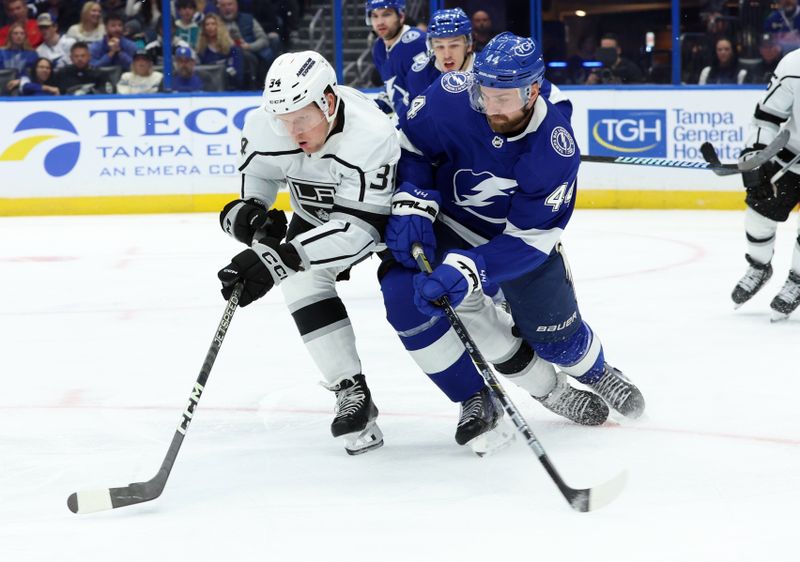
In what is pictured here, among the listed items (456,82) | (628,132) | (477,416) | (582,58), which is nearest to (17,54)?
(582,58)

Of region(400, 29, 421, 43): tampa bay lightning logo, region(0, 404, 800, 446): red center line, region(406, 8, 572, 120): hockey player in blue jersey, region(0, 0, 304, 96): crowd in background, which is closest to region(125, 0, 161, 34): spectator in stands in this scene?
region(0, 0, 304, 96): crowd in background

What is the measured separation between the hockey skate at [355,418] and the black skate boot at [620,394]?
54cm

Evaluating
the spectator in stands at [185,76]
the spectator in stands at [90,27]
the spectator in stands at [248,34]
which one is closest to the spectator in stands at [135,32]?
the spectator in stands at [90,27]

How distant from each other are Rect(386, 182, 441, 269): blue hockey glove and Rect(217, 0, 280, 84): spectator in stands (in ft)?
19.0

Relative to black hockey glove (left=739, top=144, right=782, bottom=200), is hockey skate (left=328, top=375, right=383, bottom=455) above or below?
below

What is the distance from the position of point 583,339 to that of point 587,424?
23 centimetres

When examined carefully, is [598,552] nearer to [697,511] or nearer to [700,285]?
[697,511]

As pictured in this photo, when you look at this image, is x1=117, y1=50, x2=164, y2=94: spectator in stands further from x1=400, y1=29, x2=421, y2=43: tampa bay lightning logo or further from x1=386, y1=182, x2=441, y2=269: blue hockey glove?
x1=386, y1=182, x2=441, y2=269: blue hockey glove

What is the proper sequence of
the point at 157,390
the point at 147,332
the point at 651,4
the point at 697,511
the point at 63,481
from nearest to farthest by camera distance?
the point at 697,511
the point at 63,481
the point at 157,390
the point at 147,332
the point at 651,4

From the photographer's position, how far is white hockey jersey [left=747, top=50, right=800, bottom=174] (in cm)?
402

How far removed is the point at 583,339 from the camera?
270 cm

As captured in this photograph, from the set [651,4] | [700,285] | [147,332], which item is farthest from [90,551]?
[651,4]

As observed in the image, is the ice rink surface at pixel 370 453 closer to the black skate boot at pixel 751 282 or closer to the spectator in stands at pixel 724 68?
the black skate boot at pixel 751 282

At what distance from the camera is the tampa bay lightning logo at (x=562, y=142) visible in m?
2.38
